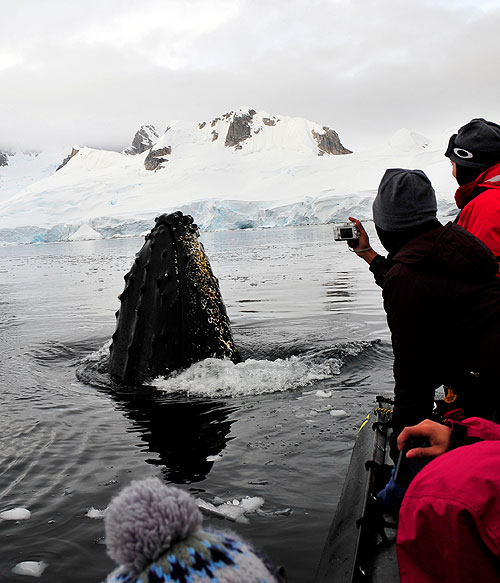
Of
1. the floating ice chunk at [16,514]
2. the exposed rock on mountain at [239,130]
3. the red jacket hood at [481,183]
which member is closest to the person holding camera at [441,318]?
the red jacket hood at [481,183]

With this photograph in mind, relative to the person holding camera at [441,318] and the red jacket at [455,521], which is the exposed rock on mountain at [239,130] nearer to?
the person holding camera at [441,318]

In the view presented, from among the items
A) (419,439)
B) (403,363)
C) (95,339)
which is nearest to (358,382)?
(403,363)

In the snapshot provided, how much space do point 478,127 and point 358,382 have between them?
101 inches

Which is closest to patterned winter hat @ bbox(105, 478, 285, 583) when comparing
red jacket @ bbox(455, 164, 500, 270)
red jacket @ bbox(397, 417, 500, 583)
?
red jacket @ bbox(397, 417, 500, 583)

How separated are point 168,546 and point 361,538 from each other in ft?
3.83

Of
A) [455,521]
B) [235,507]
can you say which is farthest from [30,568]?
[455,521]

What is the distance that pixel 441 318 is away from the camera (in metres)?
2.14

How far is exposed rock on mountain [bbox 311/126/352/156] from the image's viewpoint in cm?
14688

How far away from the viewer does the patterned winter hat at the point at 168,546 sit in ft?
3.42

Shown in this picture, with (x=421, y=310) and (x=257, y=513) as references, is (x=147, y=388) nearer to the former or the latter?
(x=257, y=513)

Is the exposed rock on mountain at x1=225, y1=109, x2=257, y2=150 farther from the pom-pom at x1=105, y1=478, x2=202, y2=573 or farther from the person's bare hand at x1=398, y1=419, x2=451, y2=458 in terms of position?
the pom-pom at x1=105, y1=478, x2=202, y2=573

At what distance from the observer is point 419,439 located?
1856mm

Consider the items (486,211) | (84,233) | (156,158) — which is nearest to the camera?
(486,211)

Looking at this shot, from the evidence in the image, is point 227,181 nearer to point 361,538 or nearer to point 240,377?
point 240,377
